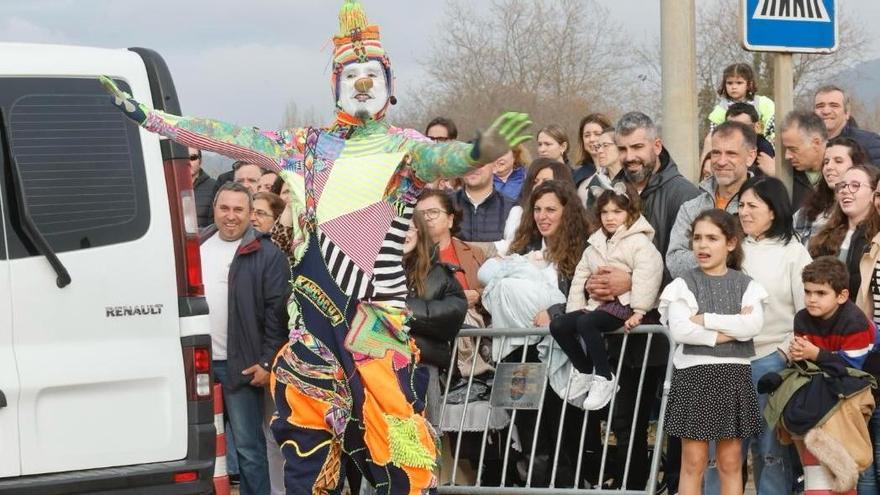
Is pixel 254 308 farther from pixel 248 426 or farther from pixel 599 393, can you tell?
pixel 599 393

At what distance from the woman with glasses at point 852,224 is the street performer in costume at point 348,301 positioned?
2523mm

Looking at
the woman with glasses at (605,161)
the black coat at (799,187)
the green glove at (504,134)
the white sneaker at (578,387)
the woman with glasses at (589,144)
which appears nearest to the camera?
the green glove at (504,134)

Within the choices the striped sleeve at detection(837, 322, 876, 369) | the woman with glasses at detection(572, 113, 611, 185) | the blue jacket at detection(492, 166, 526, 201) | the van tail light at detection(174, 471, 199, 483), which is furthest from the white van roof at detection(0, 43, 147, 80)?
the woman with glasses at detection(572, 113, 611, 185)

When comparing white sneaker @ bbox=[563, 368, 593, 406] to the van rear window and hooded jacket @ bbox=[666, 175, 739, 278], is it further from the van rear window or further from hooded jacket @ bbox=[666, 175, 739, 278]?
the van rear window

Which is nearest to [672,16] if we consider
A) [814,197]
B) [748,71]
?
[814,197]

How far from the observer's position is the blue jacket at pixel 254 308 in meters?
8.55

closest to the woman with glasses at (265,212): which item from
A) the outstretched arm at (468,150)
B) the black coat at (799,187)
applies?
the black coat at (799,187)

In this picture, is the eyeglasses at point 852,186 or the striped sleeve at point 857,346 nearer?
the striped sleeve at point 857,346

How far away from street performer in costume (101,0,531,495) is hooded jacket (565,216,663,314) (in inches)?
79.6

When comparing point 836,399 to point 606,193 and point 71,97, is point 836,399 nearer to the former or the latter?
point 606,193

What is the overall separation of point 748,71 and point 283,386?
6095 mm

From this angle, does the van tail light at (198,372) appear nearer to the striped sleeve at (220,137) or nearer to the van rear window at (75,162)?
the van rear window at (75,162)

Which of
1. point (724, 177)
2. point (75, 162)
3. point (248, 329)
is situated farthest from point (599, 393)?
point (75, 162)

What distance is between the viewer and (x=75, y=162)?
6555 millimetres
